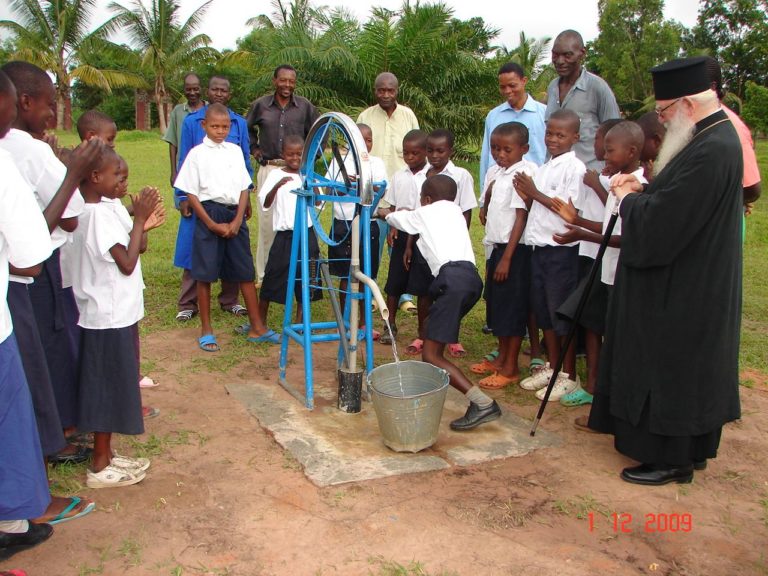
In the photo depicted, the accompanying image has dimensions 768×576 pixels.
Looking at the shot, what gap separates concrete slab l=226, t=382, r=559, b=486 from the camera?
3465 mm

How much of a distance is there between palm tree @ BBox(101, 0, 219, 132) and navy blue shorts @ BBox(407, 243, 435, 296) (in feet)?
82.8

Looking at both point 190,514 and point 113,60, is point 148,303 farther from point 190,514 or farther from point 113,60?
point 113,60

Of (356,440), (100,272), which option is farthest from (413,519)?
(100,272)

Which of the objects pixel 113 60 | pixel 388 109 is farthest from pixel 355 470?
pixel 113 60

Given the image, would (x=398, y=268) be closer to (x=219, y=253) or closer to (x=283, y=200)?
(x=283, y=200)

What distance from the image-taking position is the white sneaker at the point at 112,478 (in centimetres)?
325

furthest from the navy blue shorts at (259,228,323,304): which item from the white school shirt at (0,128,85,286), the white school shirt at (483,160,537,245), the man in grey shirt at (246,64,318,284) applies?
the white school shirt at (0,128,85,286)

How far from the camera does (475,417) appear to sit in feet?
12.8

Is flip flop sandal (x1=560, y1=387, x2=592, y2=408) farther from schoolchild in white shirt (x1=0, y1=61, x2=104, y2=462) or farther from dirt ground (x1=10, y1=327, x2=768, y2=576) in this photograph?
schoolchild in white shirt (x1=0, y1=61, x2=104, y2=462)

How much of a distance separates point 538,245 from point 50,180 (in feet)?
9.05

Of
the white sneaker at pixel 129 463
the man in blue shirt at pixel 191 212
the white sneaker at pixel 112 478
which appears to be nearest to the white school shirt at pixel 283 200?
the man in blue shirt at pixel 191 212

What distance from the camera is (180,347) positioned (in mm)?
5301

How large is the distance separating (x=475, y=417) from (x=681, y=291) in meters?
1.28
